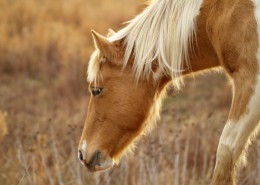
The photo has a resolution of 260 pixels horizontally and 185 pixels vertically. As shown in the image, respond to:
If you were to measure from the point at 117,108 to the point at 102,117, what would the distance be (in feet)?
0.44

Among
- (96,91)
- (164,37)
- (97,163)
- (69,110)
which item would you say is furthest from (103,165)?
(69,110)

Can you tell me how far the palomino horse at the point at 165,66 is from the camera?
154 inches

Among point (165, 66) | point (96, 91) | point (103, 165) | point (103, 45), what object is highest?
point (103, 45)

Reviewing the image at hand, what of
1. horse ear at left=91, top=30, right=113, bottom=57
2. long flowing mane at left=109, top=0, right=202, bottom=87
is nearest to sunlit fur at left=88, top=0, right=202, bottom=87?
long flowing mane at left=109, top=0, right=202, bottom=87

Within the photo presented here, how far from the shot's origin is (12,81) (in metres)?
10.7

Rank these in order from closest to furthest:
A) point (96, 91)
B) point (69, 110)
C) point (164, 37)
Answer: point (164, 37) → point (96, 91) → point (69, 110)

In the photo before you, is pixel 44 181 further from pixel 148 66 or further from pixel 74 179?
pixel 148 66

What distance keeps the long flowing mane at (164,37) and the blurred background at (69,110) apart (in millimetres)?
544

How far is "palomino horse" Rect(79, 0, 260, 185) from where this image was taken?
12.8ft

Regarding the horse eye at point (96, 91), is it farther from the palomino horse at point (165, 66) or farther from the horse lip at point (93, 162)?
the horse lip at point (93, 162)

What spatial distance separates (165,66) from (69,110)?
4997 mm

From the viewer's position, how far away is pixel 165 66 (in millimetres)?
4363

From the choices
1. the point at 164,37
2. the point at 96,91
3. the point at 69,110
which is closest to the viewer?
the point at 164,37

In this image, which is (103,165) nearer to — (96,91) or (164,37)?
(96,91)
